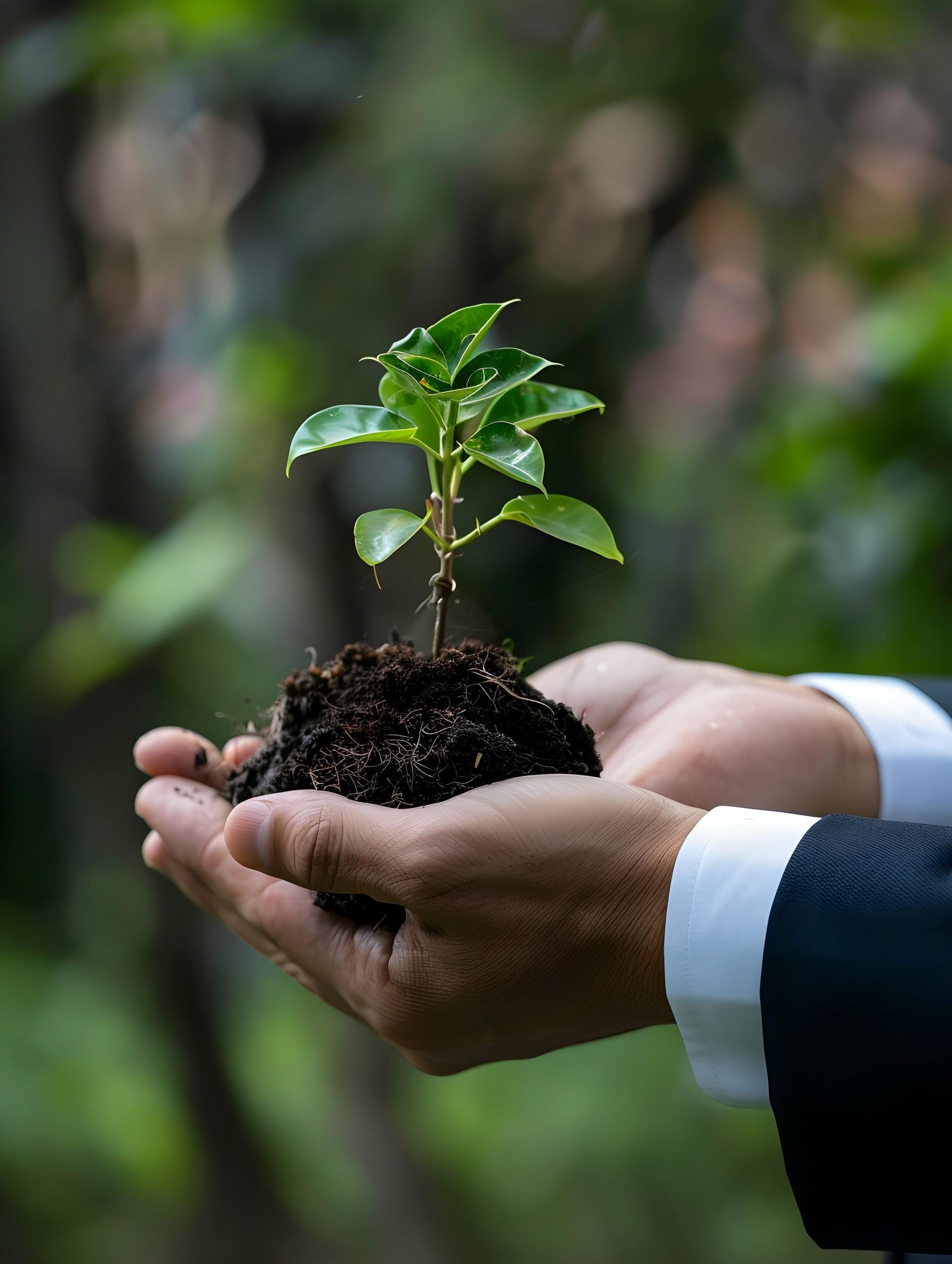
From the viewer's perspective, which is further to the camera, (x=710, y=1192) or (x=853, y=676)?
(x=710, y=1192)

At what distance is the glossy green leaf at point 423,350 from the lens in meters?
0.69

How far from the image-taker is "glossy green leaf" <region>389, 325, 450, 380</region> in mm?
688

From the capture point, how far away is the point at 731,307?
1.97 metres

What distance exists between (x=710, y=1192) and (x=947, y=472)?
160cm

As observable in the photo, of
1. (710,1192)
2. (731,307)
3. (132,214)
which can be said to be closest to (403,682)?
(731,307)

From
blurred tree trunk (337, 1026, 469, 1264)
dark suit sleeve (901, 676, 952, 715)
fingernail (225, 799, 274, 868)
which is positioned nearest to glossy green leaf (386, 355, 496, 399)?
fingernail (225, 799, 274, 868)

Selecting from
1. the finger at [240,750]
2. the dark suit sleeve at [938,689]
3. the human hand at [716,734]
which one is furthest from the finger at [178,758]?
the dark suit sleeve at [938,689]

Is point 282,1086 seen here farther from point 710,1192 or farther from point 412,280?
point 412,280

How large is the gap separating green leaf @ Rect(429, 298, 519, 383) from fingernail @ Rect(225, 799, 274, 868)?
341 mm

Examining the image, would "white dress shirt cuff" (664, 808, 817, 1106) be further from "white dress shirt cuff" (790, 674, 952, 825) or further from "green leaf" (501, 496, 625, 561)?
"white dress shirt cuff" (790, 674, 952, 825)

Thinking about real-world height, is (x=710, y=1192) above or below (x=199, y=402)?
below

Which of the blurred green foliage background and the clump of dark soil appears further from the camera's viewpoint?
the blurred green foliage background

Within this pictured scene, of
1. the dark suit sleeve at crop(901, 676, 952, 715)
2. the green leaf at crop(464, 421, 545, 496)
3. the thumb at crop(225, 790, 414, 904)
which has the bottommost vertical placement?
the dark suit sleeve at crop(901, 676, 952, 715)

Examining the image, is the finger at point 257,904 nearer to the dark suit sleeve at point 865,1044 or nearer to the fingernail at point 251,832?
the fingernail at point 251,832
